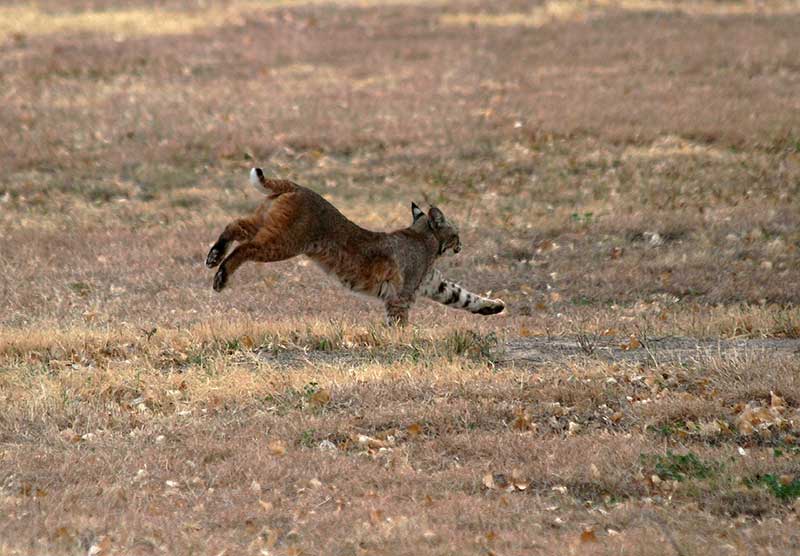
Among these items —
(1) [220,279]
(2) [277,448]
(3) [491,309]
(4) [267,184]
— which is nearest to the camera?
(2) [277,448]

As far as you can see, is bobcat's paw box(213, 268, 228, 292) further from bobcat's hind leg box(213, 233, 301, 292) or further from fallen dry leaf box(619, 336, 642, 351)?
fallen dry leaf box(619, 336, 642, 351)

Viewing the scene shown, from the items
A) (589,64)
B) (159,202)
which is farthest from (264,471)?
(589,64)

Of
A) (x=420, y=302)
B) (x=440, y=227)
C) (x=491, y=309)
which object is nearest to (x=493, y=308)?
(x=491, y=309)

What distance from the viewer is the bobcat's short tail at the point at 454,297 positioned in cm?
1232

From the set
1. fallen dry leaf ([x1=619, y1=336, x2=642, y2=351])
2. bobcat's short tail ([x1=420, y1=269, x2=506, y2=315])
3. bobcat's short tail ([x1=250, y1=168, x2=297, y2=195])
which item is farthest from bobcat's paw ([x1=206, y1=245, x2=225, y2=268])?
fallen dry leaf ([x1=619, y1=336, x2=642, y2=351])

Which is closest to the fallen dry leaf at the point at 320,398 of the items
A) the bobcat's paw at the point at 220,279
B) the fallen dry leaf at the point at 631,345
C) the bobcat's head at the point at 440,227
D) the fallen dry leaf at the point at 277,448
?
the fallen dry leaf at the point at 277,448

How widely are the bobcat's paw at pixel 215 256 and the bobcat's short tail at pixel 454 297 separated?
216cm

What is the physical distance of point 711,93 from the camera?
22172mm

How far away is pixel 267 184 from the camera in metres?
10.9

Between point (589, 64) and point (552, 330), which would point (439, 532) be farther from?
point (589, 64)

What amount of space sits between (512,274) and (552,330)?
316 cm

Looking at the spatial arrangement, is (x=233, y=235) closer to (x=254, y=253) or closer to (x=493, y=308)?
(x=254, y=253)

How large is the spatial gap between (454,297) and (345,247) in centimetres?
165

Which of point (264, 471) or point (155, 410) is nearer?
point (264, 471)
